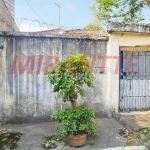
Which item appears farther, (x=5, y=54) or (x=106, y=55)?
(x=106, y=55)

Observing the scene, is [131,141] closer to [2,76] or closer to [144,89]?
[144,89]

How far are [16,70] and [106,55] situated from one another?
9.53 feet

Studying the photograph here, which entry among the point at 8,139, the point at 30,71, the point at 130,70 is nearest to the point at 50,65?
the point at 30,71

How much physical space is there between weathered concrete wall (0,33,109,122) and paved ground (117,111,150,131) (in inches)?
51.1

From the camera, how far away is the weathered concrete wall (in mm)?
5516

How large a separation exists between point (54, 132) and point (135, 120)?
2.50m

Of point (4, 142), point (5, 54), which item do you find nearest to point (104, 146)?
point (4, 142)

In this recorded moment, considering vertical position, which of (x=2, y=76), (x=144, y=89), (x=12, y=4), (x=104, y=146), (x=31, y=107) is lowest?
(x=104, y=146)

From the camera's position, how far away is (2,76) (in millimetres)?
5496

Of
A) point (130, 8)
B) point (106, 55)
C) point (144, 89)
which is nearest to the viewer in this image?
point (106, 55)

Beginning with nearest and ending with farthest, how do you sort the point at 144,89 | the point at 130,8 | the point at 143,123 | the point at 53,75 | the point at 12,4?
the point at 53,75, the point at 143,123, the point at 144,89, the point at 12,4, the point at 130,8

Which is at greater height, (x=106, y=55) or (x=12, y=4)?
(x=12, y=4)

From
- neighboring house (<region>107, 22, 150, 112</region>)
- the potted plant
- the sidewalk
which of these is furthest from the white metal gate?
A: the potted plant

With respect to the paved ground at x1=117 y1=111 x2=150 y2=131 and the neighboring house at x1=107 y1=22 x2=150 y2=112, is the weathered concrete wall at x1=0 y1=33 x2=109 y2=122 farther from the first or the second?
the paved ground at x1=117 y1=111 x2=150 y2=131
